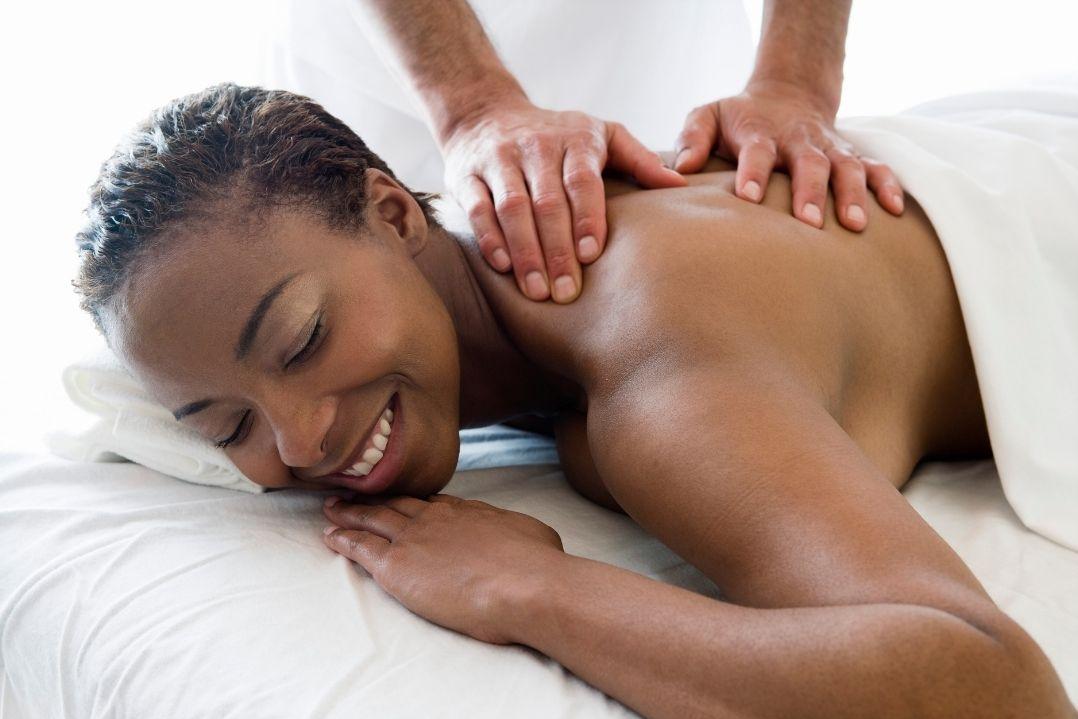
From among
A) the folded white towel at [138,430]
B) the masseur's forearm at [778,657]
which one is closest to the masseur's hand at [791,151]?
the masseur's forearm at [778,657]

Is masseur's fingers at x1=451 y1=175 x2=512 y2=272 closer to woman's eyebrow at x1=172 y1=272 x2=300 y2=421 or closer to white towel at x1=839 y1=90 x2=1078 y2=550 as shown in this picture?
woman's eyebrow at x1=172 y1=272 x2=300 y2=421

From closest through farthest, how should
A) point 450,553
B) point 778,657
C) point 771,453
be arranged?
point 778,657
point 771,453
point 450,553

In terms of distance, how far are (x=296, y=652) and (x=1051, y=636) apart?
0.64 metres

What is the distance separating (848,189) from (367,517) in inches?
26.1

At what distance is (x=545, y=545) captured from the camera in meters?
1.01

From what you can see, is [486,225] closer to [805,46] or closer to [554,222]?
[554,222]

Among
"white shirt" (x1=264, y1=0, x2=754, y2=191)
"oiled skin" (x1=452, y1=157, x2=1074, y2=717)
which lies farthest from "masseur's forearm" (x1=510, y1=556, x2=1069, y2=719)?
"white shirt" (x1=264, y1=0, x2=754, y2=191)

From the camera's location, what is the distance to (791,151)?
52.6 inches

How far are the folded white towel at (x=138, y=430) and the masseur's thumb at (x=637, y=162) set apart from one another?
1.90 feet

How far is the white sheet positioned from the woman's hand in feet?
0.07

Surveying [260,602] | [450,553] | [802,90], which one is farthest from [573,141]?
[260,602]

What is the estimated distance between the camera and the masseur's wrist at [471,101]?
1.48m

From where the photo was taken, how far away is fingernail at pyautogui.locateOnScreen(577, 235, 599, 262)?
1156 mm

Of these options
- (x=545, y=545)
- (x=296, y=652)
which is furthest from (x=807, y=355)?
(x=296, y=652)
